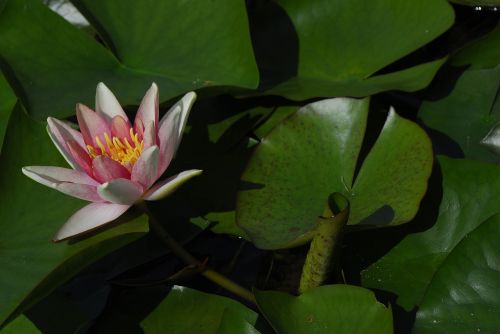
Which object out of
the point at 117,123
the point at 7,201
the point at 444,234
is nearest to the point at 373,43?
the point at 444,234

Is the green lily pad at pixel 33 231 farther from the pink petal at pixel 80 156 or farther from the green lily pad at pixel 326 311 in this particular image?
the green lily pad at pixel 326 311

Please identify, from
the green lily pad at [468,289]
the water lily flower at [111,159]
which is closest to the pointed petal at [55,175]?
the water lily flower at [111,159]

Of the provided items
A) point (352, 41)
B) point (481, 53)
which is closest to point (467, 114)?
point (481, 53)

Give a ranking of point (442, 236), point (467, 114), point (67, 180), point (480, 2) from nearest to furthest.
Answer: point (67, 180) < point (442, 236) < point (467, 114) < point (480, 2)

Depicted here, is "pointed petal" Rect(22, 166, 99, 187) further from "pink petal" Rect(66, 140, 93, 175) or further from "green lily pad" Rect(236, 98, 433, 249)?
"green lily pad" Rect(236, 98, 433, 249)

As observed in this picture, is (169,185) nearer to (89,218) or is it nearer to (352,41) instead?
(89,218)

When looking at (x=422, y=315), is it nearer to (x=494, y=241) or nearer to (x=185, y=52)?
(x=494, y=241)
